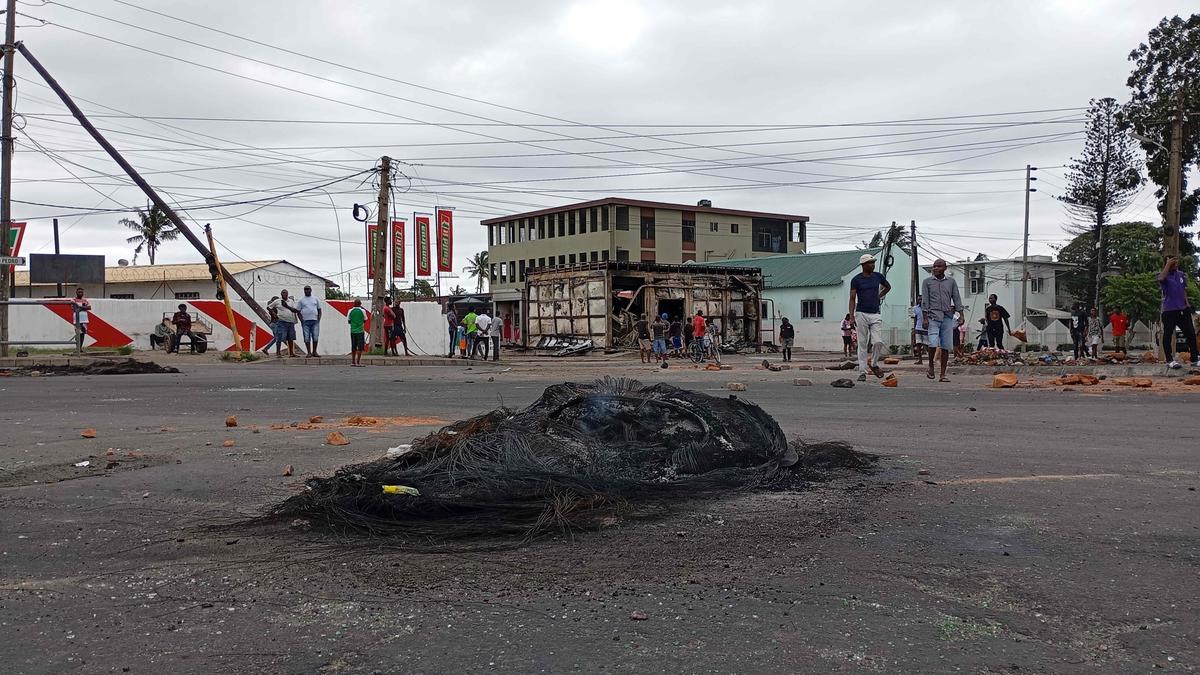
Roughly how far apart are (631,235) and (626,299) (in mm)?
30772

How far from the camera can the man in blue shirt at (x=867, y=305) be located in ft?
43.4

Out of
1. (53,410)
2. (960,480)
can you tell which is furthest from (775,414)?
(53,410)

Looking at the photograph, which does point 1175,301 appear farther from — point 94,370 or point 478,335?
point 478,335

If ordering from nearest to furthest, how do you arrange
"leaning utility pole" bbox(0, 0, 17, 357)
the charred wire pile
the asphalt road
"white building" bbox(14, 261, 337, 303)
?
the asphalt road < the charred wire pile < "leaning utility pole" bbox(0, 0, 17, 357) < "white building" bbox(14, 261, 337, 303)

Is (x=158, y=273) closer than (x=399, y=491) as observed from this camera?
No

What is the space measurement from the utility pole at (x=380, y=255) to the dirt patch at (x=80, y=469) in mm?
23210

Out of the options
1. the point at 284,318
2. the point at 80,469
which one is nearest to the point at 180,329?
the point at 284,318

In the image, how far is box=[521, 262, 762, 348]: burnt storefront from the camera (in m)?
41.0

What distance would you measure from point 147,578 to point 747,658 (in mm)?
2418

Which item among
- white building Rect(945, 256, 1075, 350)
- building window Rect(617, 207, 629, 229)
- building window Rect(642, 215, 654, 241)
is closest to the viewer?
white building Rect(945, 256, 1075, 350)

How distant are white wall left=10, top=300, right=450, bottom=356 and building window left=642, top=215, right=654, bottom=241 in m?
41.8

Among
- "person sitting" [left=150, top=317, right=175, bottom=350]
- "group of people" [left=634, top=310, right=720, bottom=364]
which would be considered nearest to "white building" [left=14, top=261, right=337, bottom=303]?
"person sitting" [left=150, top=317, right=175, bottom=350]

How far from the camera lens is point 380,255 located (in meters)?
30.8

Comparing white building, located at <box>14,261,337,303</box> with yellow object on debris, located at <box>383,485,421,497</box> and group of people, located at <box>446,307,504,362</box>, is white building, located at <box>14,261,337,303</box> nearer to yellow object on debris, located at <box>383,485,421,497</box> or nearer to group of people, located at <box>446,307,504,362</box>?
group of people, located at <box>446,307,504,362</box>
